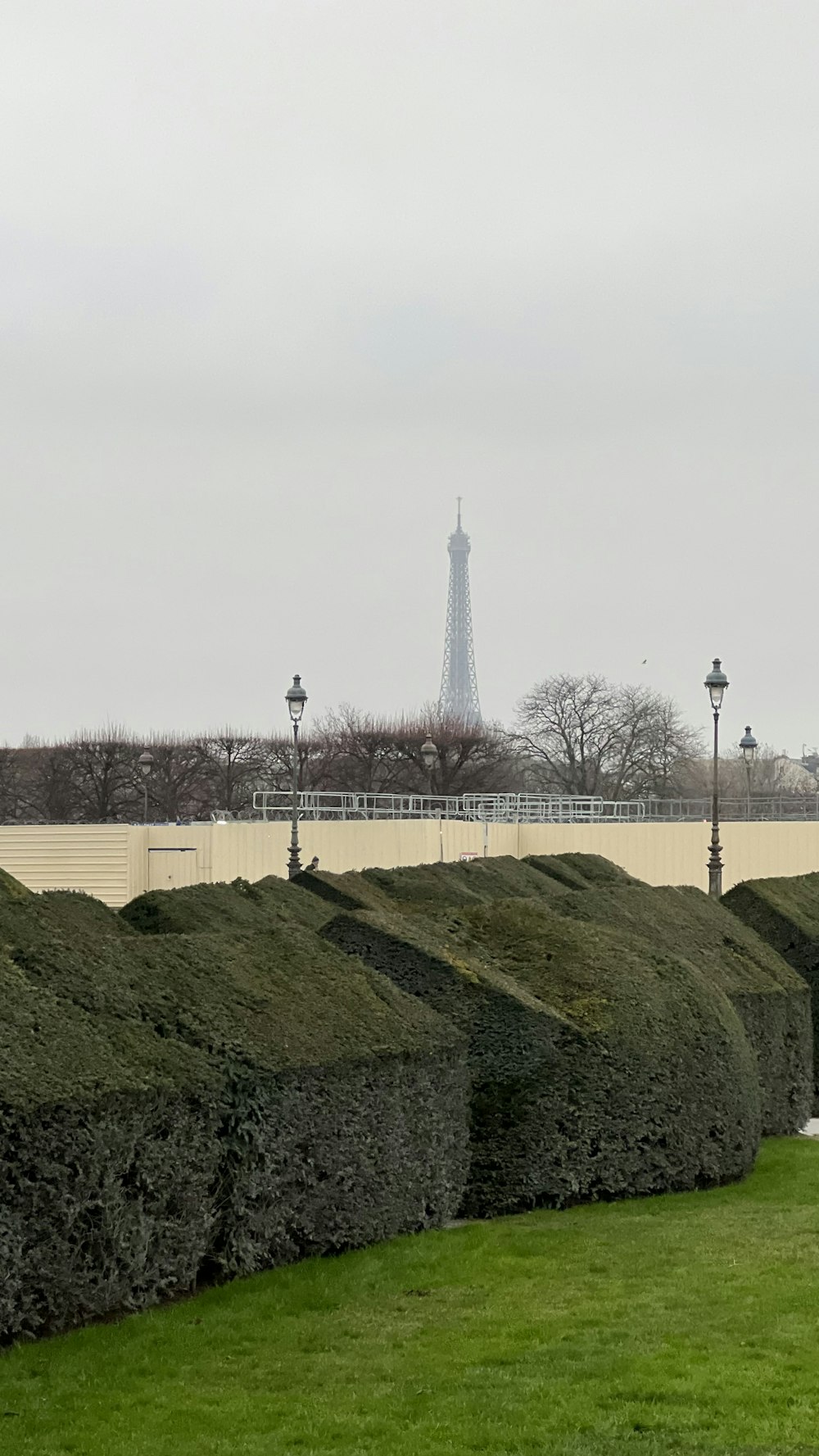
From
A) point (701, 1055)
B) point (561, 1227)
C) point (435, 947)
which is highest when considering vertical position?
point (435, 947)

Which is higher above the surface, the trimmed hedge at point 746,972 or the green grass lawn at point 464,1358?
the trimmed hedge at point 746,972

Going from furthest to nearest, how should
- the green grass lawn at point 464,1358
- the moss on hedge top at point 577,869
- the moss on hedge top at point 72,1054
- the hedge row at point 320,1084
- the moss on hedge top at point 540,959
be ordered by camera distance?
the moss on hedge top at point 577,869 → the moss on hedge top at point 540,959 → the hedge row at point 320,1084 → the moss on hedge top at point 72,1054 → the green grass lawn at point 464,1358

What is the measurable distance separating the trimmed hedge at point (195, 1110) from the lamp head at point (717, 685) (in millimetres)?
21234

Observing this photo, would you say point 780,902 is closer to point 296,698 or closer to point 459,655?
point 296,698

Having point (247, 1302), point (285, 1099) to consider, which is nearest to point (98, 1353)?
point (247, 1302)

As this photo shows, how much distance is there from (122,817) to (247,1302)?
188 feet

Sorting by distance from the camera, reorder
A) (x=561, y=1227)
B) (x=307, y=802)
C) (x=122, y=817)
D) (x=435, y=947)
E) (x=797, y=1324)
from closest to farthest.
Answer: (x=797, y=1324) < (x=561, y=1227) < (x=435, y=947) < (x=307, y=802) < (x=122, y=817)

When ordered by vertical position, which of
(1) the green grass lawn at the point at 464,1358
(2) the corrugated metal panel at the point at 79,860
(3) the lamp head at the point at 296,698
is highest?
(3) the lamp head at the point at 296,698

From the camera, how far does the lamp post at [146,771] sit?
190 ft

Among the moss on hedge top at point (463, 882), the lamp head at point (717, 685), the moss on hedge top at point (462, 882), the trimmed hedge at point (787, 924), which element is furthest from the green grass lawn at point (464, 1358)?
the lamp head at point (717, 685)

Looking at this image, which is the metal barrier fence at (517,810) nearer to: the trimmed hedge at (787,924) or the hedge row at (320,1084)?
the trimmed hedge at (787,924)

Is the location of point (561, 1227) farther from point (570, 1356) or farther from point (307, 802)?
point (307, 802)

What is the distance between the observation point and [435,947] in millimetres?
9734

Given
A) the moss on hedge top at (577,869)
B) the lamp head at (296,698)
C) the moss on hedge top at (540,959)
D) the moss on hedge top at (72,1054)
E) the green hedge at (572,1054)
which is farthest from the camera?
the lamp head at (296,698)
